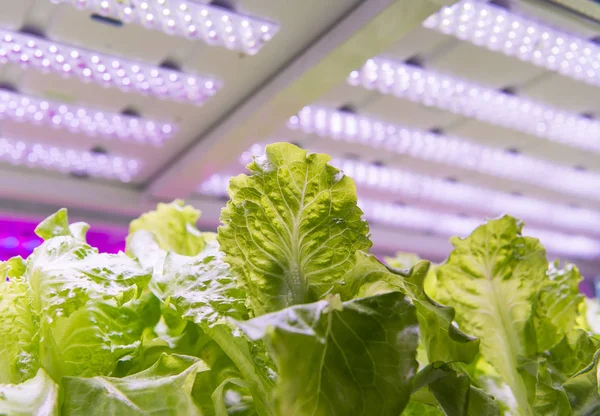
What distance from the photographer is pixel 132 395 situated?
0.33 meters

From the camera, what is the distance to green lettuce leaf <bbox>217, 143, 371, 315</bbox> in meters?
0.36

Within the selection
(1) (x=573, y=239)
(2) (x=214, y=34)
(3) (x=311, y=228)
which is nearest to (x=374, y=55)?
(2) (x=214, y=34)

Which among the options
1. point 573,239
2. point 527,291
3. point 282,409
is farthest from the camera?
point 573,239

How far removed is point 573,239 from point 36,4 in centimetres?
436

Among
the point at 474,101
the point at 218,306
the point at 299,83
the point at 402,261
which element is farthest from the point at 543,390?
the point at 474,101

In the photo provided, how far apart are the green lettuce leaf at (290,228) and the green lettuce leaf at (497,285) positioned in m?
0.18

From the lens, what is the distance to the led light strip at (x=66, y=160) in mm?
2637

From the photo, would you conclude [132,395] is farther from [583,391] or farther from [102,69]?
[102,69]

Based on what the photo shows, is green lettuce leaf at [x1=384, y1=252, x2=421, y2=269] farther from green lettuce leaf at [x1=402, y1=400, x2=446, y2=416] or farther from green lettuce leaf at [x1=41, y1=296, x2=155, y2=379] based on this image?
green lettuce leaf at [x1=41, y1=296, x2=155, y2=379]

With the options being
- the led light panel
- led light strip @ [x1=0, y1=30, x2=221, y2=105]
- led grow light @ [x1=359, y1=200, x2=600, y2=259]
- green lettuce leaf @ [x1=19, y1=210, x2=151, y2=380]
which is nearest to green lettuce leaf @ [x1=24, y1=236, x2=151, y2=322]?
green lettuce leaf @ [x1=19, y1=210, x2=151, y2=380]

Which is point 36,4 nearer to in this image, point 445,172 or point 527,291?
point 527,291

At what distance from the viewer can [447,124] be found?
2.88 m

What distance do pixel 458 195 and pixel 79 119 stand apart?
7.46 feet

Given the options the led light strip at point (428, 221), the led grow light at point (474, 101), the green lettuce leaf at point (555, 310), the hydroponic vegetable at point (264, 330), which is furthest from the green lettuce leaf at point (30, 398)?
the led light strip at point (428, 221)
